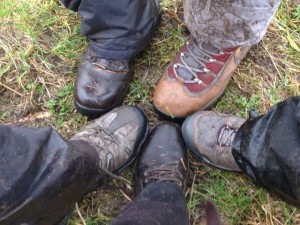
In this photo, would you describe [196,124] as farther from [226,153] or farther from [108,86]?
[108,86]

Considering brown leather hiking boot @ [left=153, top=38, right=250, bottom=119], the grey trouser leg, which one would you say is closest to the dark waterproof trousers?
brown leather hiking boot @ [left=153, top=38, right=250, bottom=119]

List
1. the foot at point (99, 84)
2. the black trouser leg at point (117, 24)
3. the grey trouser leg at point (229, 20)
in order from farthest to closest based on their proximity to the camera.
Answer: the foot at point (99, 84) → the black trouser leg at point (117, 24) → the grey trouser leg at point (229, 20)

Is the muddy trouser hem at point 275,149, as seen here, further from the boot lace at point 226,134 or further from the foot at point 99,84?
the foot at point 99,84

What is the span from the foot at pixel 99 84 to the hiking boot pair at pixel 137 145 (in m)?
0.05

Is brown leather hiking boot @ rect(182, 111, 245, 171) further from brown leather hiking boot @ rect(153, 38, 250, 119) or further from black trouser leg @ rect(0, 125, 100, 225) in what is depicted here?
black trouser leg @ rect(0, 125, 100, 225)

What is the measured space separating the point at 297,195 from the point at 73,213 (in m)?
0.78

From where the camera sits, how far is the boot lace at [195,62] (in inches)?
64.8

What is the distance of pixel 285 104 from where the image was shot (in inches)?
49.6

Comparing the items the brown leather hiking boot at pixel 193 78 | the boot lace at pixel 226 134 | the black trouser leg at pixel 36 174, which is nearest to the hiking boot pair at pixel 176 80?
the brown leather hiking boot at pixel 193 78

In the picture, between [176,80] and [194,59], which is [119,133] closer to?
[176,80]

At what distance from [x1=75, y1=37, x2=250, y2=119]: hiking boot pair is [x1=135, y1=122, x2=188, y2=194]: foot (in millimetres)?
72

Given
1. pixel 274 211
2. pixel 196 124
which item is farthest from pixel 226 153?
pixel 274 211

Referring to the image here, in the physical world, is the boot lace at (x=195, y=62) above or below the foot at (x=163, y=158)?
above

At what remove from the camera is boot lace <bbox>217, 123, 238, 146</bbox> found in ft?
5.25
